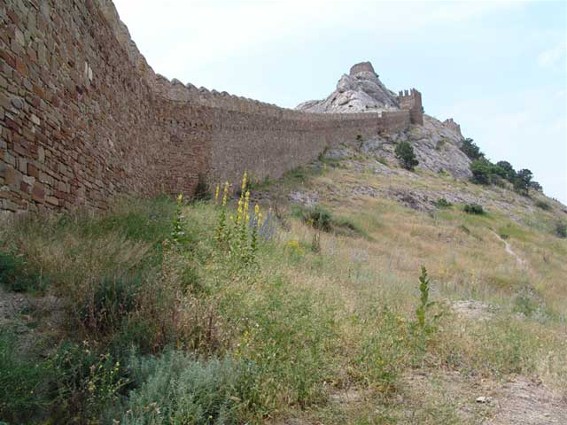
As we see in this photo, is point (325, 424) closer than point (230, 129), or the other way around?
point (325, 424)

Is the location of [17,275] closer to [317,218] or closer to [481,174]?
[317,218]

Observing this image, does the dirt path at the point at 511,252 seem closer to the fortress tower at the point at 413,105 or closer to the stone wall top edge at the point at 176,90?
the stone wall top edge at the point at 176,90

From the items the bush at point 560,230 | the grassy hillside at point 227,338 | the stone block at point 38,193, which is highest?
the bush at point 560,230

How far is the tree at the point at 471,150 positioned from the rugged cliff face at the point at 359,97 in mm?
6540

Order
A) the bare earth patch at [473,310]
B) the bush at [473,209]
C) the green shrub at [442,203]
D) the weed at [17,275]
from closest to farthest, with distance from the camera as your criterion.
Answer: the weed at [17,275]
the bare earth patch at [473,310]
the green shrub at [442,203]
the bush at [473,209]

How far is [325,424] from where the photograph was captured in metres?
3.65

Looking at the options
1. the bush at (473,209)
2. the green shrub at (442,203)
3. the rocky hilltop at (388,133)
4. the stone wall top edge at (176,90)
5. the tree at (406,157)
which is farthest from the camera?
the rocky hilltop at (388,133)

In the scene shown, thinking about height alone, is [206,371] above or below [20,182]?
Answer: below

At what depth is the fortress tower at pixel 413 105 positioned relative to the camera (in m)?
43.2

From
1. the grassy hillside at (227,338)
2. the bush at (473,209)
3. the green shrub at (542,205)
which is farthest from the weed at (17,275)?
the green shrub at (542,205)

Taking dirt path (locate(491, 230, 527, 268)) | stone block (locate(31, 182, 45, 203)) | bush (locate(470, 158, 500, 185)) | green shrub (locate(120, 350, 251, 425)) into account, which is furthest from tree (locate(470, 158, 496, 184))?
green shrub (locate(120, 350, 251, 425))

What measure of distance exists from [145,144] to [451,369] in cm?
838

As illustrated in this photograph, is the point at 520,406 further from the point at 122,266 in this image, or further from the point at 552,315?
the point at 552,315

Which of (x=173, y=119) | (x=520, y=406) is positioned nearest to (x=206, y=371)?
(x=520, y=406)
